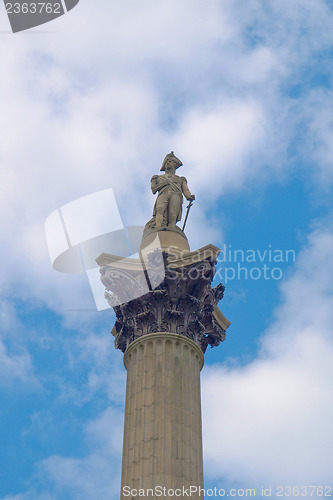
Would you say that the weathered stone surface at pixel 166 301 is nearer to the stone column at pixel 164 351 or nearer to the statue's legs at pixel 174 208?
the stone column at pixel 164 351

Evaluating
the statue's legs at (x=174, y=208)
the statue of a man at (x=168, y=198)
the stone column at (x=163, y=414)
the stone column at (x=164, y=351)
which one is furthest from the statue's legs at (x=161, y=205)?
the stone column at (x=163, y=414)

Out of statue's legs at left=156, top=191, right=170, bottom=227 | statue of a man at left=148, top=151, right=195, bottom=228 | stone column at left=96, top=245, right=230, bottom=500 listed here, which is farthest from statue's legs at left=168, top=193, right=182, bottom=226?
stone column at left=96, top=245, right=230, bottom=500

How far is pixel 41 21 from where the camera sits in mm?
33969

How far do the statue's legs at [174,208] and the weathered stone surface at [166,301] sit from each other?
3.53m

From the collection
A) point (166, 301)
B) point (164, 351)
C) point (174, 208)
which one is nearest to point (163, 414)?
point (164, 351)

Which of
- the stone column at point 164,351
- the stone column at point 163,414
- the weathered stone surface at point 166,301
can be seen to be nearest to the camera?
the stone column at point 163,414

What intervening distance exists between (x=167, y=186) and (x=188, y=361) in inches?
340

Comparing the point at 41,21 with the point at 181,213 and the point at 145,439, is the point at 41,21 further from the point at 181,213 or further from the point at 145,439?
the point at 145,439

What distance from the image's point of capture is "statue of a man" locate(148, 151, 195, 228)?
29.9m

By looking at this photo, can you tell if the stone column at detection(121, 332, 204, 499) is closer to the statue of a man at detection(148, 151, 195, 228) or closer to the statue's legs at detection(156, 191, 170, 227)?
the statue's legs at detection(156, 191, 170, 227)

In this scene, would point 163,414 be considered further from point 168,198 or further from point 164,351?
point 168,198

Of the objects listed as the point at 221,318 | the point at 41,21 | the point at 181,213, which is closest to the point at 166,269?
the point at 221,318

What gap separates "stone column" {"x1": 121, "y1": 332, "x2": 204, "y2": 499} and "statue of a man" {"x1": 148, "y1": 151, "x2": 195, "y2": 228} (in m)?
6.15

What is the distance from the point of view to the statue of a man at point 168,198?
98.2ft
